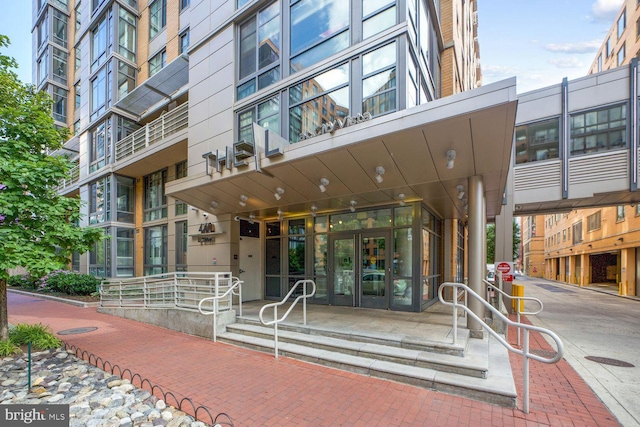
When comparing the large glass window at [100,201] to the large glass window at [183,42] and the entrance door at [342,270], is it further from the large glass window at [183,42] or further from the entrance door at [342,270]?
the entrance door at [342,270]

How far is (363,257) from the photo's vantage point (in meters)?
9.27

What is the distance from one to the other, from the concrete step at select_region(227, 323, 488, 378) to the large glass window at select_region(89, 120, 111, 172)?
52.2ft

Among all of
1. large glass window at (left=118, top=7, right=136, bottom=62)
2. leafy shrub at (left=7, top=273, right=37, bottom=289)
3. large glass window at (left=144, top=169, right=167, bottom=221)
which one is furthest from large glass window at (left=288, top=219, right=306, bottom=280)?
leafy shrub at (left=7, top=273, right=37, bottom=289)

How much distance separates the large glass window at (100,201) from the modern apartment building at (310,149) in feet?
0.91

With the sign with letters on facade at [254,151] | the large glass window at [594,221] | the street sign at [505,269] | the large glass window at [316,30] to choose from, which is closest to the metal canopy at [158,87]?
the large glass window at [316,30]

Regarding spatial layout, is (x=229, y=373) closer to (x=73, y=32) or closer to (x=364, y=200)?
(x=364, y=200)

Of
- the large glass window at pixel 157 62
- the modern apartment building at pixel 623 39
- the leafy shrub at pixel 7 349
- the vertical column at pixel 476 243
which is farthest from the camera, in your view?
the modern apartment building at pixel 623 39

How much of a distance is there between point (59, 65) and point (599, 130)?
112ft

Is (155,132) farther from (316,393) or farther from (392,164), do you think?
(316,393)

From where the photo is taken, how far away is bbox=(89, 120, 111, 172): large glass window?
17172 millimetres

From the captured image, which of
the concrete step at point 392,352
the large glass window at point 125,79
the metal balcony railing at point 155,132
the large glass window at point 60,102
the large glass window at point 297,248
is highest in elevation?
the large glass window at point 60,102

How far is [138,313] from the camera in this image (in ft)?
30.9

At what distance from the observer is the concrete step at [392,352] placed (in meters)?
4.52

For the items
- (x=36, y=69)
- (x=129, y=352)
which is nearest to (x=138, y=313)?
(x=129, y=352)
